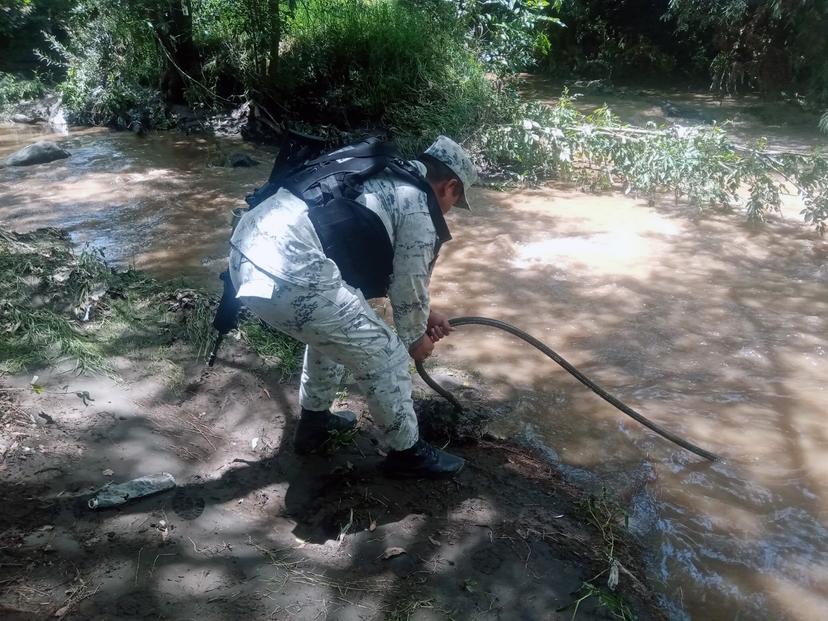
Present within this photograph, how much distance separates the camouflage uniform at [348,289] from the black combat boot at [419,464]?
0.36ft

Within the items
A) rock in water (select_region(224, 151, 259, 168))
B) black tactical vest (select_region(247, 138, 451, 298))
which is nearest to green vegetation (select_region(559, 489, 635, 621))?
black tactical vest (select_region(247, 138, 451, 298))

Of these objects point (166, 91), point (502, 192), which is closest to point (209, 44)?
point (166, 91)

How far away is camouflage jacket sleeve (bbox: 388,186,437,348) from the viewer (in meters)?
2.61

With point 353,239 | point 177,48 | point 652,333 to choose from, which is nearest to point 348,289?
point 353,239

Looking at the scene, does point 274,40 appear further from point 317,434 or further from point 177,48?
point 317,434

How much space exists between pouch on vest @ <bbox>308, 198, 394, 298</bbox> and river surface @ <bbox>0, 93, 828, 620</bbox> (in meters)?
1.56

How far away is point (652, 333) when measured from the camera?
5016 millimetres

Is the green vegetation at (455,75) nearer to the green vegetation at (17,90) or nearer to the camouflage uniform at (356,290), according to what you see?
the green vegetation at (17,90)

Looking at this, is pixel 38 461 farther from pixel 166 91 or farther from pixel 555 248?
pixel 166 91

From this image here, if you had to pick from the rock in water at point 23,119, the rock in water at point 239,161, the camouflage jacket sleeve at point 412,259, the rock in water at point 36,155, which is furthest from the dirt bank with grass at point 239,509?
the rock in water at point 23,119

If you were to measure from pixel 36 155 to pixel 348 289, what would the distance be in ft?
28.7

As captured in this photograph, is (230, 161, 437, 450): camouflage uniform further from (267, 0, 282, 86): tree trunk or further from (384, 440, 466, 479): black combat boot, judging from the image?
(267, 0, 282, 86): tree trunk

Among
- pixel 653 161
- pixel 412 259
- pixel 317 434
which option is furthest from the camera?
pixel 653 161

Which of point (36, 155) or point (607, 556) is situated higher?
point (607, 556)
